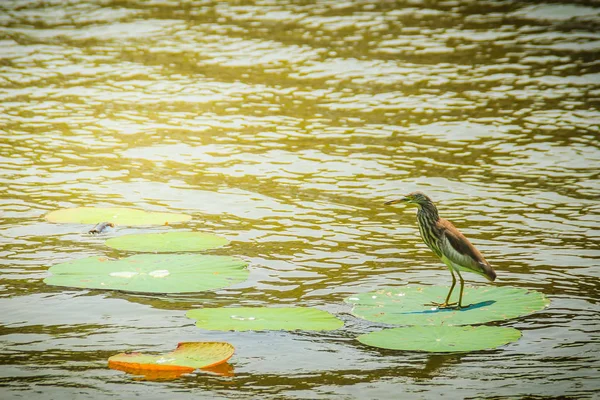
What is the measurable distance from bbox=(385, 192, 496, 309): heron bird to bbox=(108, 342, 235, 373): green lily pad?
1.64 metres

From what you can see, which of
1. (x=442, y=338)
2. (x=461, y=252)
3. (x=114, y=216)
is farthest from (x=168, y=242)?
(x=442, y=338)

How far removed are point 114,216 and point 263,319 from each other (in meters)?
2.66

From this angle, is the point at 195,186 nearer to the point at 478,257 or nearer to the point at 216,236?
the point at 216,236

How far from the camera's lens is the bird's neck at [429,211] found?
6.64 meters

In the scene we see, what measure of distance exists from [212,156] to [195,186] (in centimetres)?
102

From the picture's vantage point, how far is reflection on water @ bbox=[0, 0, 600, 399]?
5.83m

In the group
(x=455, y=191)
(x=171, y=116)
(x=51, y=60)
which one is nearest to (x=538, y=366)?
(x=455, y=191)

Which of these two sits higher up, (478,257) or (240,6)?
(240,6)

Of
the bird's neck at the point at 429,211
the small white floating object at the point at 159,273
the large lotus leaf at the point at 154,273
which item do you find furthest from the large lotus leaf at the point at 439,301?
the small white floating object at the point at 159,273

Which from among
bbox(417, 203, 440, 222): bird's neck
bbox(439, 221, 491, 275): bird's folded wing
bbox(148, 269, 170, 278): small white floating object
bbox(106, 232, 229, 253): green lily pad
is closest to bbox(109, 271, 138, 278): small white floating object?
bbox(148, 269, 170, 278): small white floating object

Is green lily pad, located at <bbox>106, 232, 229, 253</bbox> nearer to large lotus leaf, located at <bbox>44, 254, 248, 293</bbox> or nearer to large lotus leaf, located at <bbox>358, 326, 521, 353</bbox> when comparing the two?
large lotus leaf, located at <bbox>44, 254, 248, 293</bbox>

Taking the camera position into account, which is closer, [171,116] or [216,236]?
[216,236]

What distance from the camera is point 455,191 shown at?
30.9 feet

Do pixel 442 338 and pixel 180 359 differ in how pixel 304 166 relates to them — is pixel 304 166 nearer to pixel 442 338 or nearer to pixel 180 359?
pixel 442 338
